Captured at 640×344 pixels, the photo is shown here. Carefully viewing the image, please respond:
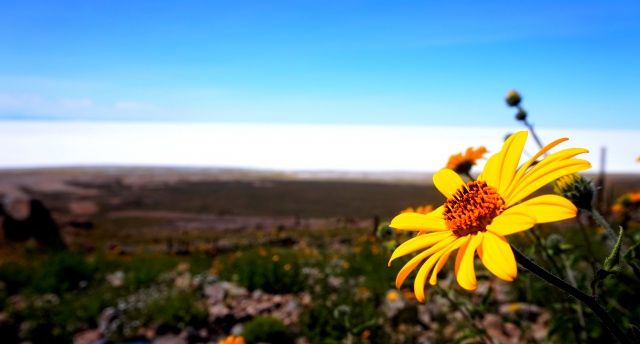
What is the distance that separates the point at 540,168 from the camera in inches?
50.2

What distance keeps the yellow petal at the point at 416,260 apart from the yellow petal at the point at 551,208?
0.27 meters

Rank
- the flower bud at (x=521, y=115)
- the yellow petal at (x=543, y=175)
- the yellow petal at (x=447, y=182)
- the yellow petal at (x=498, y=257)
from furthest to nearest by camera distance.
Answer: the flower bud at (x=521, y=115), the yellow petal at (x=447, y=182), the yellow petal at (x=543, y=175), the yellow petal at (x=498, y=257)

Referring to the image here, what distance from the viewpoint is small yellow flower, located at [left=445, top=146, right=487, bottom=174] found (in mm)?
2896

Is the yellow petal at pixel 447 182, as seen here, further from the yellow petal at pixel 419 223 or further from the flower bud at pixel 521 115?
the flower bud at pixel 521 115

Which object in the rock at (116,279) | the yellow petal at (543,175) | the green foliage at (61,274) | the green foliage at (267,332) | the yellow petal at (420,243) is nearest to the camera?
the yellow petal at (543,175)

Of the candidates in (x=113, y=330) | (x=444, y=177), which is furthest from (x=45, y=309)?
(x=444, y=177)

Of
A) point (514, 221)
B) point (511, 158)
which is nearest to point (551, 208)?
point (514, 221)

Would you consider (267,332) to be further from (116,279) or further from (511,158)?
(116,279)

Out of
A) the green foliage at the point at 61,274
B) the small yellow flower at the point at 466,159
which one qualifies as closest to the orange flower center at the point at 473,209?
the small yellow flower at the point at 466,159

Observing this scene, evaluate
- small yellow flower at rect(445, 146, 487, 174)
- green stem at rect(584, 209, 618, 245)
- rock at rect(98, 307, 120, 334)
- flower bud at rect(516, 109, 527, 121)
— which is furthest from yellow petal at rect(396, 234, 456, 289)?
rock at rect(98, 307, 120, 334)

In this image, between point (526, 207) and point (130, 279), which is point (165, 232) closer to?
point (130, 279)

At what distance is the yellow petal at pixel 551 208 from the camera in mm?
1022

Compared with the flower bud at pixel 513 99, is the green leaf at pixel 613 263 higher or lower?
lower

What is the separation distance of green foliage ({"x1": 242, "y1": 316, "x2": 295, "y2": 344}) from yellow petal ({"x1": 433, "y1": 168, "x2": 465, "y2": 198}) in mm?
3642
